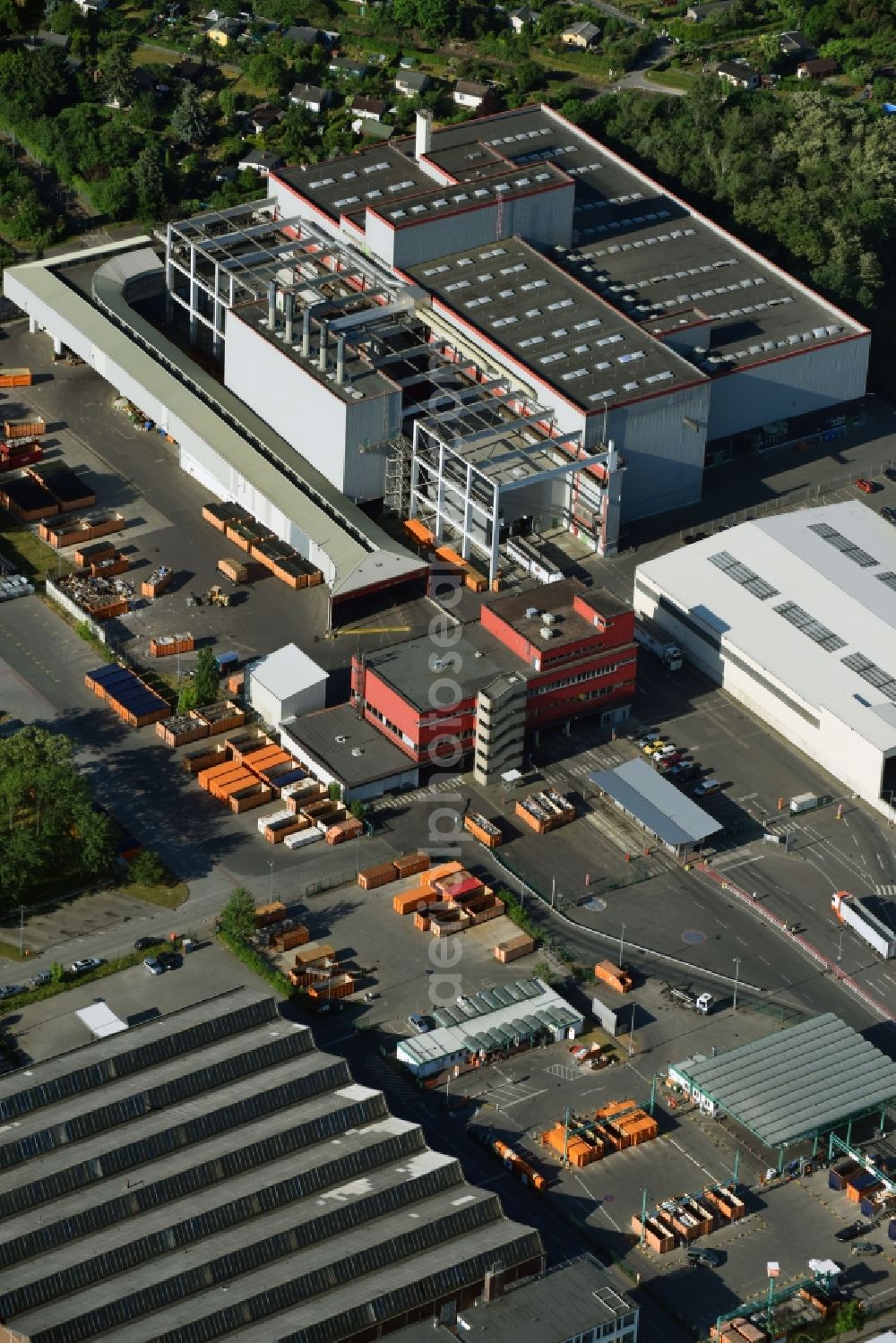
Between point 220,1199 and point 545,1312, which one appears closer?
point 545,1312

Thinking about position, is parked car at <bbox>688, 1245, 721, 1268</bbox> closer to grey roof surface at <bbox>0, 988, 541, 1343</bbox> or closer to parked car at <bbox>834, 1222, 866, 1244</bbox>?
parked car at <bbox>834, 1222, 866, 1244</bbox>

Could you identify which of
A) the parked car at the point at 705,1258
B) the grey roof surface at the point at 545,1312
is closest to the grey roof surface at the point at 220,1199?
the grey roof surface at the point at 545,1312

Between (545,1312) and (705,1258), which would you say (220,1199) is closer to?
(545,1312)

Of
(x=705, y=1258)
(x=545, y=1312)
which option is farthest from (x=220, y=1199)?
(x=705, y=1258)

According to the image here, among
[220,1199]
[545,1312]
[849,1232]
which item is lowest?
[849,1232]

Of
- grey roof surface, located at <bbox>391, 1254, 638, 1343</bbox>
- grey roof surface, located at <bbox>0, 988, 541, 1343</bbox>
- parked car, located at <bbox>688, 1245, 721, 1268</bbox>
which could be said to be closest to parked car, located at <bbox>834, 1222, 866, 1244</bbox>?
parked car, located at <bbox>688, 1245, 721, 1268</bbox>

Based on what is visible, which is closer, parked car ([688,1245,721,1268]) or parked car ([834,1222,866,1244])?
parked car ([688,1245,721,1268])
